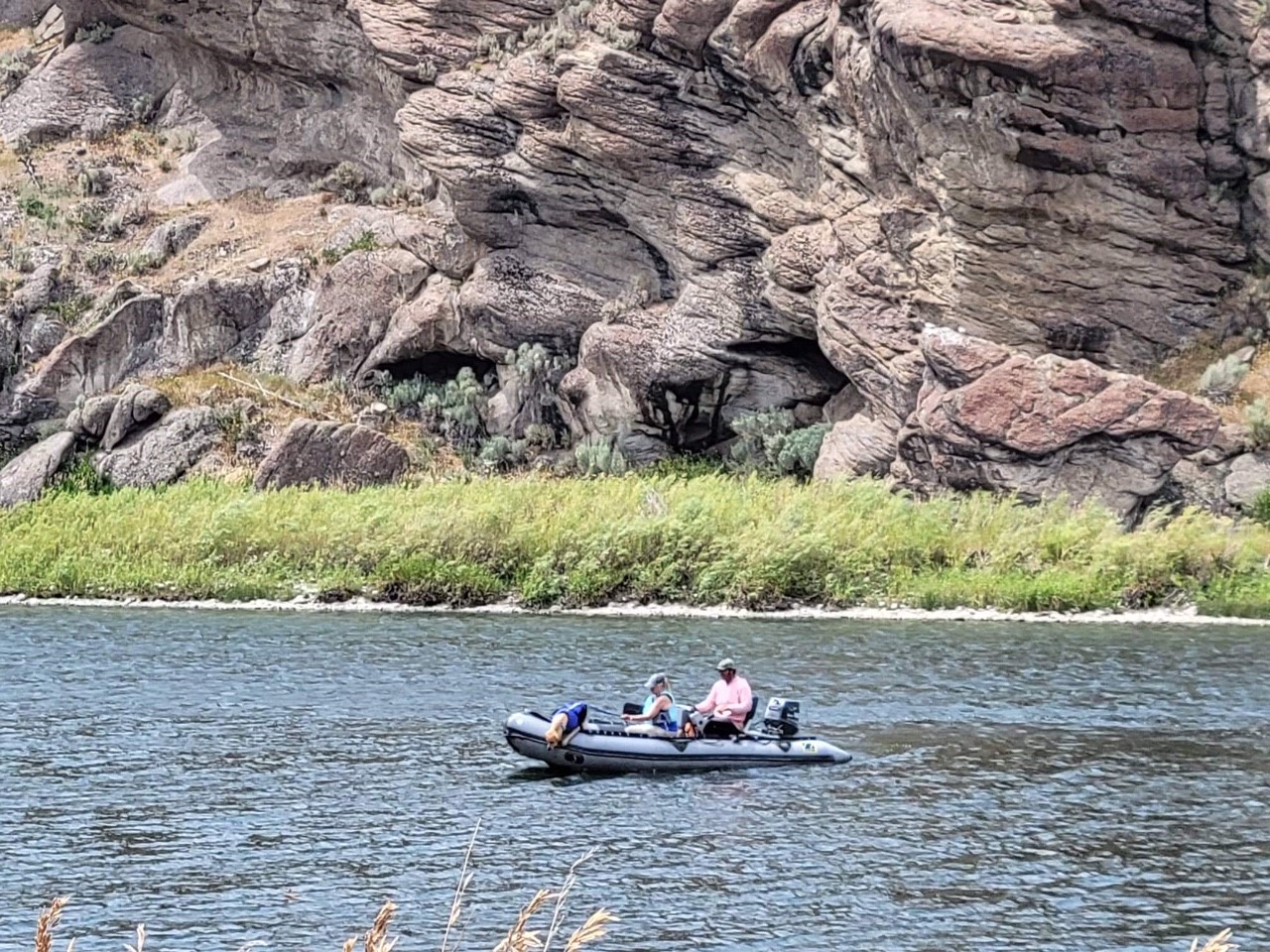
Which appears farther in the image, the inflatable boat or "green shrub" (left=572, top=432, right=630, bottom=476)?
"green shrub" (left=572, top=432, right=630, bottom=476)

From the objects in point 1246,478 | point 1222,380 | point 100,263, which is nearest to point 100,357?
point 100,263

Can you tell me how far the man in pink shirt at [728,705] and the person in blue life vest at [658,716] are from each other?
1.68 ft

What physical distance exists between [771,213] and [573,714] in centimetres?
2892

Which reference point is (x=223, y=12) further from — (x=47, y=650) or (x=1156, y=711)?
(x=1156, y=711)

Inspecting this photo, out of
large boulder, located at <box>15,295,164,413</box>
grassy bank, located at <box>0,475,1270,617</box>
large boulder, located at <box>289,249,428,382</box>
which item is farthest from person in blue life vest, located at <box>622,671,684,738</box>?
large boulder, located at <box>15,295,164,413</box>

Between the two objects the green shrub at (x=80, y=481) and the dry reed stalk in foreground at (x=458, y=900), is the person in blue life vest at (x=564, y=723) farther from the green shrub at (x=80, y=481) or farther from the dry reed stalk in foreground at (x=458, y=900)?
the green shrub at (x=80, y=481)

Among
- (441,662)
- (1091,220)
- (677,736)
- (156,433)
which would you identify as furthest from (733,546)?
(156,433)

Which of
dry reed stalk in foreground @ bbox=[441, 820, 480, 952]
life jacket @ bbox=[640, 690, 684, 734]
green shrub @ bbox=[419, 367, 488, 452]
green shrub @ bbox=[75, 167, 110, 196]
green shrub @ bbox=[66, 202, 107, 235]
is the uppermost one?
dry reed stalk in foreground @ bbox=[441, 820, 480, 952]

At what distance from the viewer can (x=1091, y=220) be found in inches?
1848

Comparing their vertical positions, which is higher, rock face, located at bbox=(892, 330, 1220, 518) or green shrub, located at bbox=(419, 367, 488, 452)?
rock face, located at bbox=(892, 330, 1220, 518)

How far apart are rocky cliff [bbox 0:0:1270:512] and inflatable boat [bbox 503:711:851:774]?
18452mm

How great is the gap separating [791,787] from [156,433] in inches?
1365

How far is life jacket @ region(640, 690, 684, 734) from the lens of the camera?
26.9 m

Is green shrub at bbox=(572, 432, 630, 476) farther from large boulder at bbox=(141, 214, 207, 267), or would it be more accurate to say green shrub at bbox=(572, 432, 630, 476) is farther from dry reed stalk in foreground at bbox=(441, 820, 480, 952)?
dry reed stalk in foreground at bbox=(441, 820, 480, 952)
